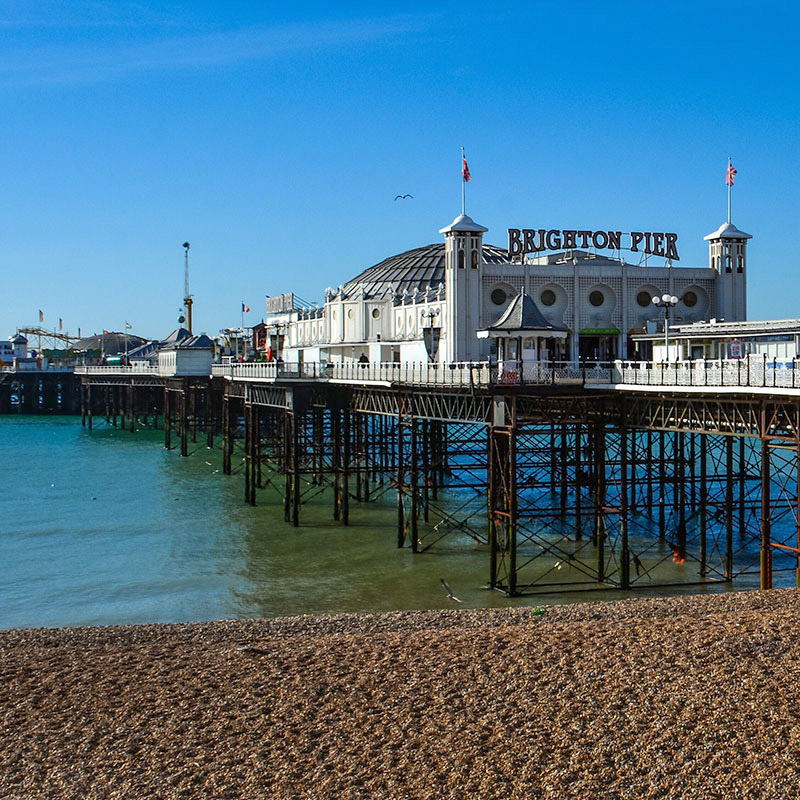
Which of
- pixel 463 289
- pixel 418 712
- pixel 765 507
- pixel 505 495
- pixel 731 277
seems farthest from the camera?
pixel 731 277

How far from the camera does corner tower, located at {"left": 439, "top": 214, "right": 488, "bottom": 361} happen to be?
1612 inches

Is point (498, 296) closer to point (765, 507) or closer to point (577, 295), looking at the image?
point (577, 295)

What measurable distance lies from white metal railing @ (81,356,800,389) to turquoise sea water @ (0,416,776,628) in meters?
6.12

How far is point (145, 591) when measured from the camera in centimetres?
2967

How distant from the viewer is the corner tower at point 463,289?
40.9 metres

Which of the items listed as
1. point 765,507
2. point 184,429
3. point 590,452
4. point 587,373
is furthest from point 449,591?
point 184,429

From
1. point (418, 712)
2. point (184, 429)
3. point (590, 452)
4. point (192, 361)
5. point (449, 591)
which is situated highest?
point (192, 361)

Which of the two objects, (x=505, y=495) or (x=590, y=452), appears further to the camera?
(x=590, y=452)

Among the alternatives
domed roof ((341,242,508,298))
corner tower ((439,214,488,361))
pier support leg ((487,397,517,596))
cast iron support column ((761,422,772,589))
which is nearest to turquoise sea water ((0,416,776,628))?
pier support leg ((487,397,517,596))

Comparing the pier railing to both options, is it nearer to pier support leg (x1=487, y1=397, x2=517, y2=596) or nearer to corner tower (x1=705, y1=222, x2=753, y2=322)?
pier support leg (x1=487, y1=397, x2=517, y2=596)

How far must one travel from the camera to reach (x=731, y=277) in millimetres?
44344

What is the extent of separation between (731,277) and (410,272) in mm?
31827

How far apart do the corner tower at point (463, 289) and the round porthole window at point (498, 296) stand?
0.95 meters

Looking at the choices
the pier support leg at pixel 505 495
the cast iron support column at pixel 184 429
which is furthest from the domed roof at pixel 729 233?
the cast iron support column at pixel 184 429
